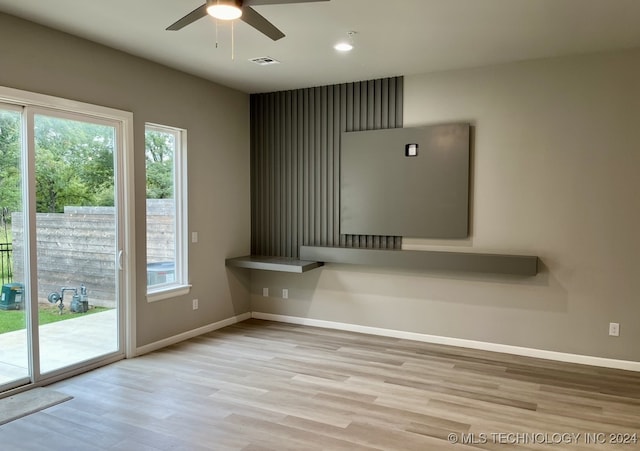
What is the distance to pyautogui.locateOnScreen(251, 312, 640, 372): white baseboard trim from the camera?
4117 millimetres

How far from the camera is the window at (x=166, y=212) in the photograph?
Answer: 454 centimetres

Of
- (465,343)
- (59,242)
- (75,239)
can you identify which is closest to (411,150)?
(465,343)

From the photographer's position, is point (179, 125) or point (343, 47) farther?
point (179, 125)

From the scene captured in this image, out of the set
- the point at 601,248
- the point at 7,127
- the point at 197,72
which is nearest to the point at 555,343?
the point at 601,248

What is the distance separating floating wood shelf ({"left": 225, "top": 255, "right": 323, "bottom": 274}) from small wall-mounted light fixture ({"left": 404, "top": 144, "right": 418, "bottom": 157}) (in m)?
1.55

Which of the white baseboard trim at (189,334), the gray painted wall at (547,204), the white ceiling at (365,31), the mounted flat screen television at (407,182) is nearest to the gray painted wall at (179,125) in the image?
the white baseboard trim at (189,334)

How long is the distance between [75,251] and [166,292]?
1.02 m

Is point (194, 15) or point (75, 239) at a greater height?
point (194, 15)

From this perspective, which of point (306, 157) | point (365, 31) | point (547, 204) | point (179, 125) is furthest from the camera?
point (306, 157)

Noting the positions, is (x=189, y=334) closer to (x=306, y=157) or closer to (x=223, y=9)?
(x=306, y=157)

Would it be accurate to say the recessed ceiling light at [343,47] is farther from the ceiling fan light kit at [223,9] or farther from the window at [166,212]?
the window at [166,212]

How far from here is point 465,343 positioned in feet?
15.3

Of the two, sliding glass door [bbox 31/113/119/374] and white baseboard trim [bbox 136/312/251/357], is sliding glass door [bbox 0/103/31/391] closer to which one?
sliding glass door [bbox 31/113/119/374]

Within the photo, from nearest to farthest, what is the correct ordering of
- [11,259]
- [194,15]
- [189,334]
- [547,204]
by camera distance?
[194,15] → [11,259] → [547,204] → [189,334]
